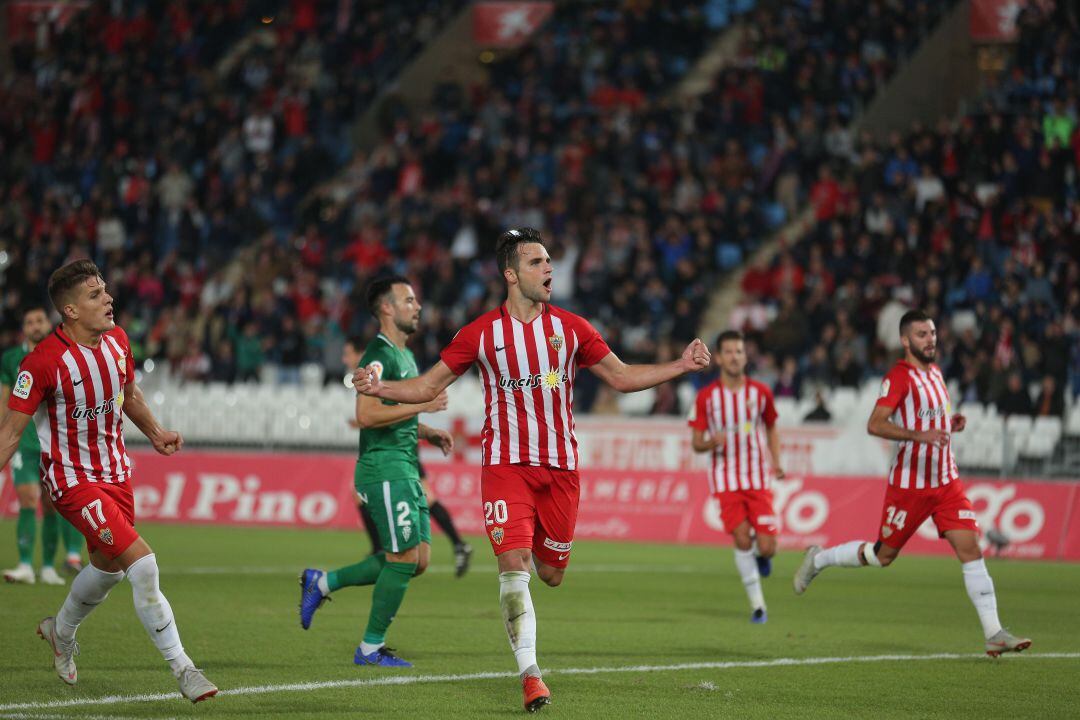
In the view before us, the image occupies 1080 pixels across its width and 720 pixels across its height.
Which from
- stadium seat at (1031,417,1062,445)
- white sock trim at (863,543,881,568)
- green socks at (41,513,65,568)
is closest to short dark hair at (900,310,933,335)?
white sock trim at (863,543,881,568)

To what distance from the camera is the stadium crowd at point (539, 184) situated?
25.0 m

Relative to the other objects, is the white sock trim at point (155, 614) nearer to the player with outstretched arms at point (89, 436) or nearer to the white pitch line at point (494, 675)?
the player with outstretched arms at point (89, 436)

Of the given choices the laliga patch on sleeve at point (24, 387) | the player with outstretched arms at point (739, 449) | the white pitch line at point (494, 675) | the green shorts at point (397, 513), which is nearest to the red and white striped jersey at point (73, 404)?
the laliga patch on sleeve at point (24, 387)

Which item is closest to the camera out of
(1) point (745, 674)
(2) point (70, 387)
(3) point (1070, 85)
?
(2) point (70, 387)

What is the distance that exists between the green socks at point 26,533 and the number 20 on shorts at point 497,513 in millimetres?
7652

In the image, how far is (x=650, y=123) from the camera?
98.7 feet

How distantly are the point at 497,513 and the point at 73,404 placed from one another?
7.66ft

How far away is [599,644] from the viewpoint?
11.0 meters

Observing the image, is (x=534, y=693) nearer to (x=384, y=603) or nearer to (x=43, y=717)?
(x=384, y=603)

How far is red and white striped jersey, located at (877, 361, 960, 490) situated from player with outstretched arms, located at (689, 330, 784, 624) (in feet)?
7.29

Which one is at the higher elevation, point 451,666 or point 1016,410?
point 1016,410

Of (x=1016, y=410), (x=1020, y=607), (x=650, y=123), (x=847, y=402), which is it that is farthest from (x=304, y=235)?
(x=1020, y=607)

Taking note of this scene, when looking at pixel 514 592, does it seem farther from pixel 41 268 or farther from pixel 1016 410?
pixel 41 268

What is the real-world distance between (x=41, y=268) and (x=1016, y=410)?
20606 mm
